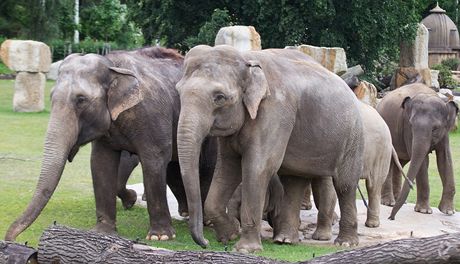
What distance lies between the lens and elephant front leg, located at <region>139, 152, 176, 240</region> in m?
9.66

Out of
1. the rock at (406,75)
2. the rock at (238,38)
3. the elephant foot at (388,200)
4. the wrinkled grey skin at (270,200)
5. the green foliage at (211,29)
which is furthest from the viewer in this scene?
the rock at (406,75)

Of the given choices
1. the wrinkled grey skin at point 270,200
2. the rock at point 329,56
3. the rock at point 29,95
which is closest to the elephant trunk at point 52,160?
the wrinkled grey skin at point 270,200

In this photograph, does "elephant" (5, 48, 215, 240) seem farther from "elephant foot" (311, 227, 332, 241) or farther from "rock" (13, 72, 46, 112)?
"rock" (13, 72, 46, 112)

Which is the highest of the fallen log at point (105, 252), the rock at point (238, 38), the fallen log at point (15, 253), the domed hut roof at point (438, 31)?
the rock at point (238, 38)

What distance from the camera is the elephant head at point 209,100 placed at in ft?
27.2

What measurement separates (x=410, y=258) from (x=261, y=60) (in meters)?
3.32

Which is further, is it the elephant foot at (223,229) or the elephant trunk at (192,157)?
the elephant foot at (223,229)

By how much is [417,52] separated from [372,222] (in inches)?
782

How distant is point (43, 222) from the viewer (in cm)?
1063

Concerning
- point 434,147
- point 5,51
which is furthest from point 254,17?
point 434,147

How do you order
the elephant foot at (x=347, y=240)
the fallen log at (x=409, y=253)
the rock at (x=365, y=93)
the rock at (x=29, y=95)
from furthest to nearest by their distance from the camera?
1. the rock at (x=29, y=95)
2. the rock at (x=365, y=93)
3. the elephant foot at (x=347, y=240)
4. the fallen log at (x=409, y=253)

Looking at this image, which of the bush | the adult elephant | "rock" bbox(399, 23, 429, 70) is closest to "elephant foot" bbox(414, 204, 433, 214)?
the adult elephant

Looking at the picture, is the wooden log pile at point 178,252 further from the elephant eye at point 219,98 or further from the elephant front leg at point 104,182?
the elephant front leg at point 104,182

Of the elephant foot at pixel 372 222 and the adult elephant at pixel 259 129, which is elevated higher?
the adult elephant at pixel 259 129
